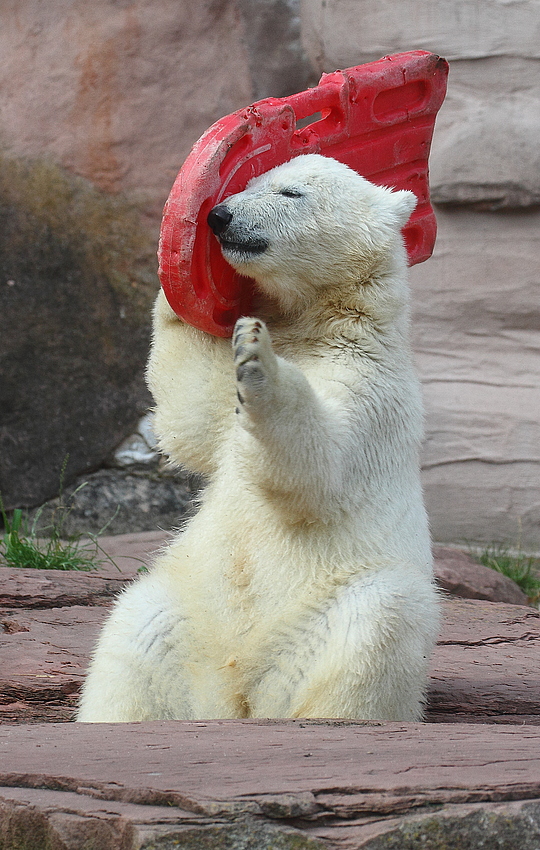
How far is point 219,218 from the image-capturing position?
9.51 ft

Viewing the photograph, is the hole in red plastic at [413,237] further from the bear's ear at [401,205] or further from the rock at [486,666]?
the rock at [486,666]

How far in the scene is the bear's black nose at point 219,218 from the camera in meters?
2.90

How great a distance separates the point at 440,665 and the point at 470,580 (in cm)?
162

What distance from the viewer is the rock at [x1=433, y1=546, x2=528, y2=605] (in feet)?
17.1

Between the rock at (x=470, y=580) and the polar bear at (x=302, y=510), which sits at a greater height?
the polar bear at (x=302, y=510)

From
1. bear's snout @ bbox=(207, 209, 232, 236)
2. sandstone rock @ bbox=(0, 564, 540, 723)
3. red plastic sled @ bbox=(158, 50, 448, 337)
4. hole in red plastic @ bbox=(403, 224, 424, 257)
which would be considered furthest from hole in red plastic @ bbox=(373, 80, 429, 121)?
sandstone rock @ bbox=(0, 564, 540, 723)

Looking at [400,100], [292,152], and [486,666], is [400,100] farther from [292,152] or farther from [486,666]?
[486,666]

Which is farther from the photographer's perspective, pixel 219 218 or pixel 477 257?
pixel 477 257

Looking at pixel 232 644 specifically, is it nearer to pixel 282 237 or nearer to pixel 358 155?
pixel 282 237

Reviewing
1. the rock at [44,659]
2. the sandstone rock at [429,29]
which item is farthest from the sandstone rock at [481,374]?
the rock at [44,659]

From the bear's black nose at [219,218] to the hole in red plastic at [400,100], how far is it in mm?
818

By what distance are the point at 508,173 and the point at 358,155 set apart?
318 centimetres

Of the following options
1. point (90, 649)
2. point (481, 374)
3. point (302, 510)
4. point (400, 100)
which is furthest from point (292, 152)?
point (481, 374)

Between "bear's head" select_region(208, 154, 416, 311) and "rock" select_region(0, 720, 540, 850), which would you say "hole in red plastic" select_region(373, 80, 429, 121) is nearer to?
"bear's head" select_region(208, 154, 416, 311)
